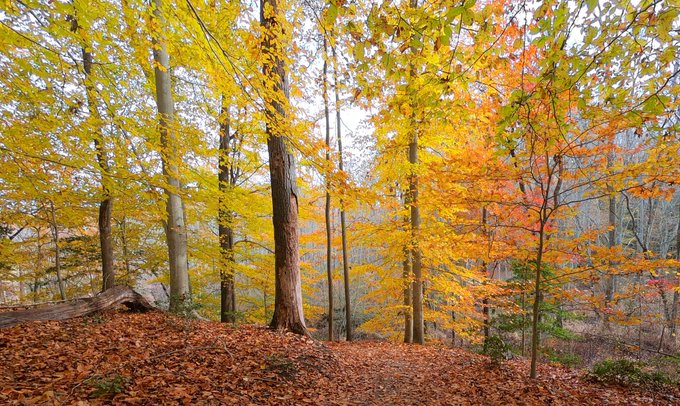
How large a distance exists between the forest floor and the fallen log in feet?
0.63

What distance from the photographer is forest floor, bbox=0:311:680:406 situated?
291cm

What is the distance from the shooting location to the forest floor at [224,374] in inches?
114

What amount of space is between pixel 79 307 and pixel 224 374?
3305mm

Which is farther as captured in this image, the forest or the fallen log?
the fallen log

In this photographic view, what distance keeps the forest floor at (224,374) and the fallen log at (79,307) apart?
0.63 ft

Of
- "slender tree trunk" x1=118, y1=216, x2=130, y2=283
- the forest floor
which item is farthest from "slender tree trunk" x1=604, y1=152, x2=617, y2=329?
"slender tree trunk" x1=118, y1=216, x2=130, y2=283

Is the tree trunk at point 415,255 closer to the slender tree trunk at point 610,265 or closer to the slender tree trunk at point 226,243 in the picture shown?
the slender tree trunk at point 610,265

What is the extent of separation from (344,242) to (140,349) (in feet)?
22.8

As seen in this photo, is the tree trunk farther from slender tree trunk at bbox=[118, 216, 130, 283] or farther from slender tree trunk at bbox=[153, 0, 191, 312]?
slender tree trunk at bbox=[118, 216, 130, 283]

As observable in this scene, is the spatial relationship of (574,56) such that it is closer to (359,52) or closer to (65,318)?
(359,52)

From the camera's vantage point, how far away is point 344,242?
33.7ft

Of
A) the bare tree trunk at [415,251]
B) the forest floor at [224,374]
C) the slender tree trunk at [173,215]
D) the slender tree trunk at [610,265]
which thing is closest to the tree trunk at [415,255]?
the bare tree trunk at [415,251]

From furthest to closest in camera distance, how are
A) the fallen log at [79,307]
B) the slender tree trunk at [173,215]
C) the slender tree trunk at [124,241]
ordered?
the slender tree trunk at [124,241] → the slender tree trunk at [173,215] → the fallen log at [79,307]

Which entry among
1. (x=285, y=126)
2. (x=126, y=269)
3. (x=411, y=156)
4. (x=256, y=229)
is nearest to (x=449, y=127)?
(x=411, y=156)
